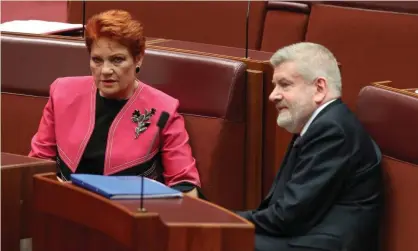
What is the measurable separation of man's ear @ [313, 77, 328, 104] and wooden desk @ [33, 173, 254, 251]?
1.53ft

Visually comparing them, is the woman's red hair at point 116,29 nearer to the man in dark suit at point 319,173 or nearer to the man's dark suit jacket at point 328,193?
the man in dark suit at point 319,173

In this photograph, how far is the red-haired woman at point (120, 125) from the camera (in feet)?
6.89

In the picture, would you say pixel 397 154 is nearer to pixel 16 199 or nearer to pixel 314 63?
pixel 314 63

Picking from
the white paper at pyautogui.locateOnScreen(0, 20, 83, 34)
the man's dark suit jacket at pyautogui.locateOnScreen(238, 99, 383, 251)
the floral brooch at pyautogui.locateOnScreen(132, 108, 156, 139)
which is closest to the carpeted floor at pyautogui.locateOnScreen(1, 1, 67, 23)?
the white paper at pyautogui.locateOnScreen(0, 20, 83, 34)

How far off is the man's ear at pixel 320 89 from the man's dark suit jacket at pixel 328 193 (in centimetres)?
3

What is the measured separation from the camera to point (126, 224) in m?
1.44

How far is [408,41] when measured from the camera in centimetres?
280

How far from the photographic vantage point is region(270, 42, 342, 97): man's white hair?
6.29 feet

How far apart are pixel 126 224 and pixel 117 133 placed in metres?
0.72

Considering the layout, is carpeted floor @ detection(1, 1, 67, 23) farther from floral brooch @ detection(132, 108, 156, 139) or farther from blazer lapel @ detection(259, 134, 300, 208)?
blazer lapel @ detection(259, 134, 300, 208)

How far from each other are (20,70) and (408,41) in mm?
1151

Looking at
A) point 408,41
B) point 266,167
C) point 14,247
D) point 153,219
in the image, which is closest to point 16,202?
point 14,247

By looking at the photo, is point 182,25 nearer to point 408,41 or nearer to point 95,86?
point 408,41

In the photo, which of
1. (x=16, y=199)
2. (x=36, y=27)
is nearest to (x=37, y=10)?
(x=36, y=27)
